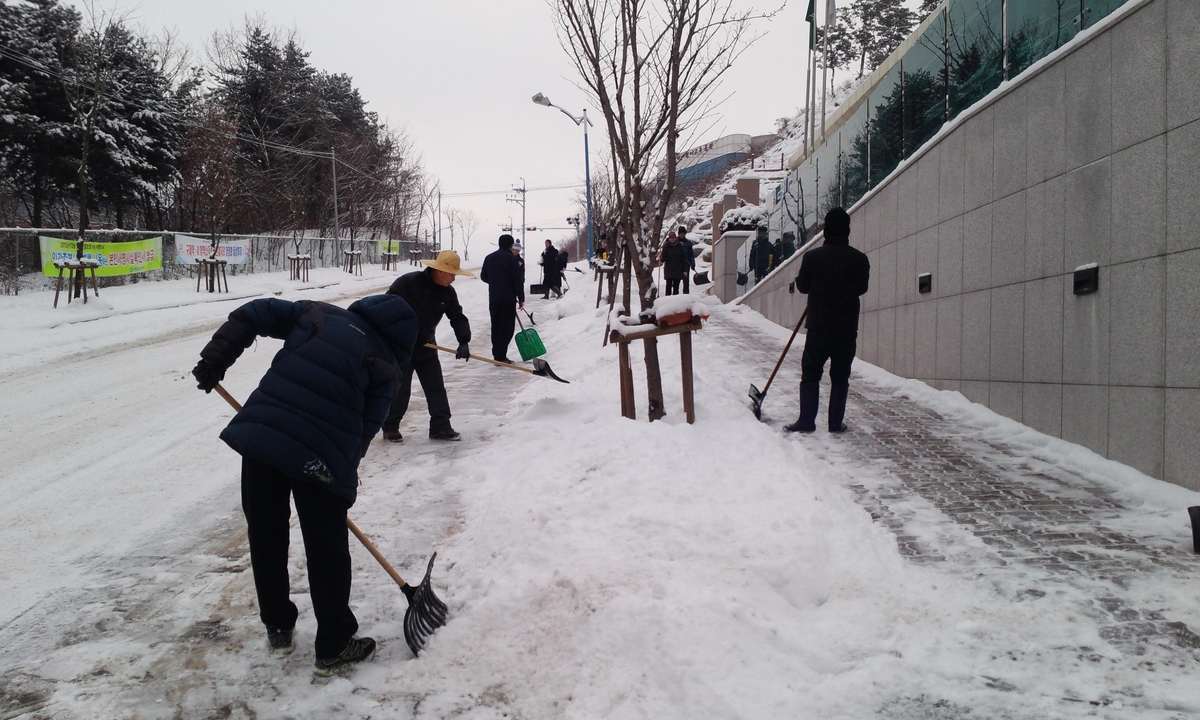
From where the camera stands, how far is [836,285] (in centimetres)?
662

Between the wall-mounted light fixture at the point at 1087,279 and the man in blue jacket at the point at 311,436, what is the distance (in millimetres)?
4775

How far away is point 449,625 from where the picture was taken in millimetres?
3373

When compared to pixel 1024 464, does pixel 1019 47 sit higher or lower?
higher

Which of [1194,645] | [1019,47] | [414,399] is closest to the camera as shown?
[1194,645]

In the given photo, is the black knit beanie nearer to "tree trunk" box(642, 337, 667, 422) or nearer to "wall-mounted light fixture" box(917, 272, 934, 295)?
"wall-mounted light fixture" box(917, 272, 934, 295)

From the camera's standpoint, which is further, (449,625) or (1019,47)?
(1019,47)

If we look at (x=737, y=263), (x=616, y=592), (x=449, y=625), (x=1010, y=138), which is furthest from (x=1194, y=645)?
(x=737, y=263)

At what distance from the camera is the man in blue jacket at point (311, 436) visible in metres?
2.95

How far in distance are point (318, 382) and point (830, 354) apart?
4794mm

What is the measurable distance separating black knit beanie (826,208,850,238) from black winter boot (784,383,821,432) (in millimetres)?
1372

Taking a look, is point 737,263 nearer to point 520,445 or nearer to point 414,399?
point 414,399

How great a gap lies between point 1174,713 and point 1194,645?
0.56m

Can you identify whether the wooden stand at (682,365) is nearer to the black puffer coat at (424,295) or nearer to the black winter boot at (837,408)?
the black winter boot at (837,408)

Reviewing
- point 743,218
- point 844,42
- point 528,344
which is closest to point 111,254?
point 528,344
